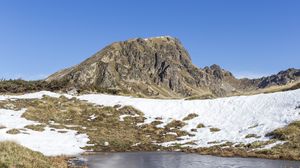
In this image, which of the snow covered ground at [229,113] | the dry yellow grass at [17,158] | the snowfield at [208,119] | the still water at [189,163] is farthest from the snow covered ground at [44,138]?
the dry yellow grass at [17,158]

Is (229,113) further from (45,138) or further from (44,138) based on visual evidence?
(44,138)

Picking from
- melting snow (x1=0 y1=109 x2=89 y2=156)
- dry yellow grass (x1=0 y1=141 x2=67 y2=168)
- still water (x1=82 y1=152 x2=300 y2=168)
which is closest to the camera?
dry yellow grass (x1=0 y1=141 x2=67 y2=168)

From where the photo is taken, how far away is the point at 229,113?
164 feet

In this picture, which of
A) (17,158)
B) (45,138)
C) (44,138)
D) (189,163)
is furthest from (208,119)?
(17,158)

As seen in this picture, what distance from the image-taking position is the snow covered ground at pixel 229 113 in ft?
134

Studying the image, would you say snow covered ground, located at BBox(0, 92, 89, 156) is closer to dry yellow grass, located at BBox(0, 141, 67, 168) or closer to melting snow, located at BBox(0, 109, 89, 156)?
melting snow, located at BBox(0, 109, 89, 156)

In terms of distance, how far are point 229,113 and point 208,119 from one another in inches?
127

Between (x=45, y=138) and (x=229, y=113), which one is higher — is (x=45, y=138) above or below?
below

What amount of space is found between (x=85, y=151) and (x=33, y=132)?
10261 millimetres

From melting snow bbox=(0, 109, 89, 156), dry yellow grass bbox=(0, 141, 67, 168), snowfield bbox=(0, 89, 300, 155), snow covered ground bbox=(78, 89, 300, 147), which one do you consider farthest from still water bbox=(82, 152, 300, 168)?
snow covered ground bbox=(78, 89, 300, 147)

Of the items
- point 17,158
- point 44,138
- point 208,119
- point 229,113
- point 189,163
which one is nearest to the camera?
point 17,158

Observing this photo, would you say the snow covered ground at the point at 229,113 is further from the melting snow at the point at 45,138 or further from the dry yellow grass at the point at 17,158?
the dry yellow grass at the point at 17,158

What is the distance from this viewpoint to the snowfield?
39.2m

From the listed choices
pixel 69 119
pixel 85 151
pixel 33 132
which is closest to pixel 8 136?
pixel 33 132
